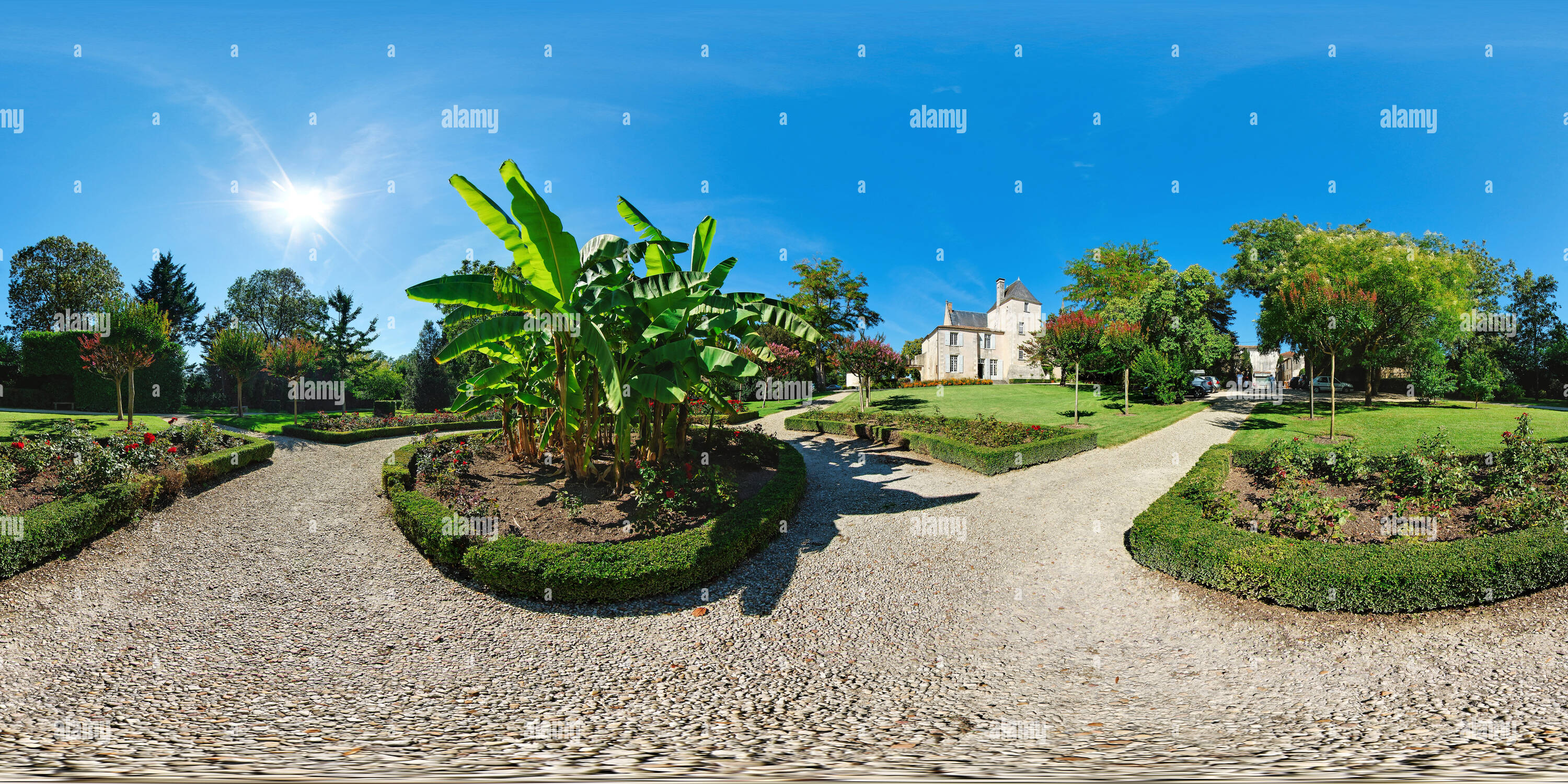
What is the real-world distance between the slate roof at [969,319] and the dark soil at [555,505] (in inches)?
1942

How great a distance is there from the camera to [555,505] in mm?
8430

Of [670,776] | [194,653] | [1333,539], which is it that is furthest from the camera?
[1333,539]

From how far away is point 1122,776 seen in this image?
3340mm

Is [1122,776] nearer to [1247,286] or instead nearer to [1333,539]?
[1333,539]

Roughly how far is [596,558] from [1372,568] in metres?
8.43

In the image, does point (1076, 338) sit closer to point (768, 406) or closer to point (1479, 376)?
point (768, 406)

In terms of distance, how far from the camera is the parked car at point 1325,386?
3102 centimetres

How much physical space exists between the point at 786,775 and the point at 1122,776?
80.1 inches

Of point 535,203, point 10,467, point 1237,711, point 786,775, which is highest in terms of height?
point 535,203

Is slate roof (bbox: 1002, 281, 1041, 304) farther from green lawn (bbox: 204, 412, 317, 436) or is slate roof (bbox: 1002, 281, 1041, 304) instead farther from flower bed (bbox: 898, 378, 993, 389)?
green lawn (bbox: 204, 412, 317, 436)

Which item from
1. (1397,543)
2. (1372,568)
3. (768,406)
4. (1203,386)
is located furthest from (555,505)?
(1203,386)

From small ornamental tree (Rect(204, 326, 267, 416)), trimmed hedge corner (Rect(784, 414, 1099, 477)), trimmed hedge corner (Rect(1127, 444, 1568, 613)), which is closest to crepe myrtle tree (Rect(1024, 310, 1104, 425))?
trimmed hedge corner (Rect(784, 414, 1099, 477))

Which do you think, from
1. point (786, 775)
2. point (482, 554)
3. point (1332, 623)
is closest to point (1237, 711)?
point (1332, 623)

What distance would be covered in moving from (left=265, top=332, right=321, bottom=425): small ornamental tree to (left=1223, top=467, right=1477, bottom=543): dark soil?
30579 mm
